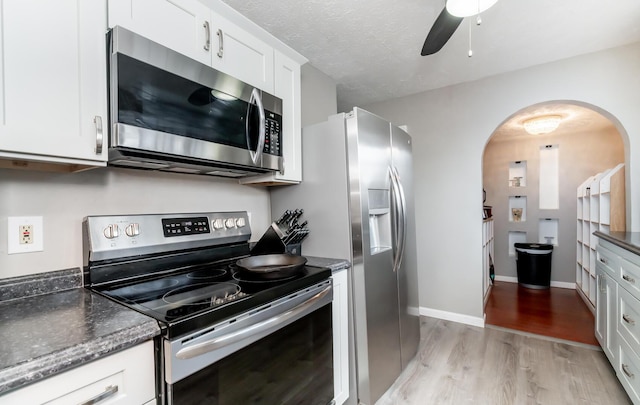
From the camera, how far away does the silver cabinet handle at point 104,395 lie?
2.44ft

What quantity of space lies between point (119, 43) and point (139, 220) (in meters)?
0.73

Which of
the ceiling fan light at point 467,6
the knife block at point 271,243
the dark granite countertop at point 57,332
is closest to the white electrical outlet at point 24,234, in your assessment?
the dark granite countertop at point 57,332

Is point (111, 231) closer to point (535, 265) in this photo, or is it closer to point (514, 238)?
point (535, 265)

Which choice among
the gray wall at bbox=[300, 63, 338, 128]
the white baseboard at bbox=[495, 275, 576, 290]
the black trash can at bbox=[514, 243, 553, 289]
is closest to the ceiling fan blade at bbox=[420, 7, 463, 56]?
the gray wall at bbox=[300, 63, 338, 128]

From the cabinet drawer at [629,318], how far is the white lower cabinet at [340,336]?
5.06 feet

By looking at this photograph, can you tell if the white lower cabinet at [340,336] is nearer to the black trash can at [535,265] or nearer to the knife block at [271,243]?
the knife block at [271,243]

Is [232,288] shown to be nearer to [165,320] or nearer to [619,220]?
[165,320]

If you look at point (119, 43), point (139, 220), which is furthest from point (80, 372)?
point (119, 43)

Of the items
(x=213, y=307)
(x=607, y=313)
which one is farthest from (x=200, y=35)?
(x=607, y=313)

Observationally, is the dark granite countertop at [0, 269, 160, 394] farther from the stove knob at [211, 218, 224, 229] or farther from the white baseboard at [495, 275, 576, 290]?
the white baseboard at [495, 275, 576, 290]

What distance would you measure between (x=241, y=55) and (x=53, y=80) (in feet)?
2.77

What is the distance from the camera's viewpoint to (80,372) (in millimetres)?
724

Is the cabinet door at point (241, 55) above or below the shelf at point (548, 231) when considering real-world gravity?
above

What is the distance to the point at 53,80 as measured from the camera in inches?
38.4
